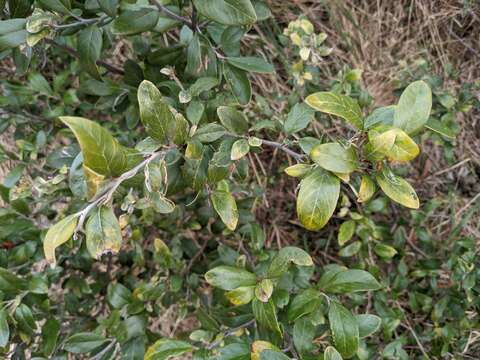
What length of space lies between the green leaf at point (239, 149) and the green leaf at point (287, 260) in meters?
0.26

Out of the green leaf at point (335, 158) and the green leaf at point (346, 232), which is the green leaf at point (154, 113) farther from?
the green leaf at point (346, 232)

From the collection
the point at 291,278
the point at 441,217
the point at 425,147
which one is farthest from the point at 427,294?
the point at 291,278

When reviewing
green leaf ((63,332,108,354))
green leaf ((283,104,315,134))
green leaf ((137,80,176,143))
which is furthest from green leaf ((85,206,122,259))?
green leaf ((63,332,108,354))

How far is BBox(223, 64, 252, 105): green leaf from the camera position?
4.01 ft

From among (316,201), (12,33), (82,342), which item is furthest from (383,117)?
(82,342)

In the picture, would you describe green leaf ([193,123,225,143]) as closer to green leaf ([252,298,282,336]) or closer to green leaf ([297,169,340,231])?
green leaf ([297,169,340,231])

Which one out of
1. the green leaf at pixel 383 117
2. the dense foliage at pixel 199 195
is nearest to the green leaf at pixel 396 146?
the dense foliage at pixel 199 195

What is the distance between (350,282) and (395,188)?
1.14 ft

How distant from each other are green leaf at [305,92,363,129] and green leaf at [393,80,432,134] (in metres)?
0.07

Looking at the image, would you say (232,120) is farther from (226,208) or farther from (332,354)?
(332,354)

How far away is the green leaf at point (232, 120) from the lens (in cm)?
100

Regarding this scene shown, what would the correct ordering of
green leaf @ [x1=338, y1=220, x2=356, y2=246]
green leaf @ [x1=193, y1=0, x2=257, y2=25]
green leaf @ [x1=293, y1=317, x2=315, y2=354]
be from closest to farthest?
1. green leaf @ [x1=193, y1=0, x2=257, y2=25]
2. green leaf @ [x1=293, y1=317, x2=315, y2=354]
3. green leaf @ [x1=338, y1=220, x2=356, y2=246]

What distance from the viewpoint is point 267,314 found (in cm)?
103

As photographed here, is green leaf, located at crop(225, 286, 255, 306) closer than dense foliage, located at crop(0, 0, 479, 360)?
No
